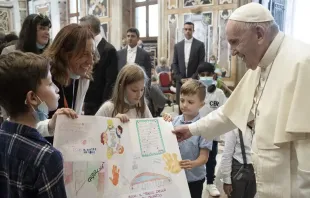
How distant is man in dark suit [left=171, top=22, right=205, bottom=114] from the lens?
6.59m

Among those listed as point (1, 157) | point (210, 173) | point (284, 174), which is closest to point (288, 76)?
point (284, 174)

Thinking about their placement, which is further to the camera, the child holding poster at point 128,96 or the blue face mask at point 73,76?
the child holding poster at point 128,96

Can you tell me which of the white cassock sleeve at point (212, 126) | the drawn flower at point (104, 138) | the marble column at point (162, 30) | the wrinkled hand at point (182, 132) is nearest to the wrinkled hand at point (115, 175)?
the drawn flower at point (104, 138)

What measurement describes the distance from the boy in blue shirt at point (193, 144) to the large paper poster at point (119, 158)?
43 centimetres

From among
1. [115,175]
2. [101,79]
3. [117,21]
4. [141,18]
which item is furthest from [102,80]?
[141,18]

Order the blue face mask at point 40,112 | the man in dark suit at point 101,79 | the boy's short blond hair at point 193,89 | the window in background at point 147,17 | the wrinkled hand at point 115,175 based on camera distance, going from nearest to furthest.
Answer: the blue face mask at point 40,112, the wrinkled hand at point 115,175, the boy's short blond hair at point 193,89, the man in dark suit at point 101,79, the window in background at point 147,17

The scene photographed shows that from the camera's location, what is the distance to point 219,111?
2441 millimetres

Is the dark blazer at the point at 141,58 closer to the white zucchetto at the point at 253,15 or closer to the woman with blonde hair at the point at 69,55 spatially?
the woman with blonde hair at the point at 69,55

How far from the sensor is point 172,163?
7.08 feet

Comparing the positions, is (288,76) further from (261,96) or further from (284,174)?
(284,174)

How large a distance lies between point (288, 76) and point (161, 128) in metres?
0.86

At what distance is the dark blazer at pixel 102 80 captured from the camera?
13.2 ft

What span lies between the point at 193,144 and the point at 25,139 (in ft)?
5.09

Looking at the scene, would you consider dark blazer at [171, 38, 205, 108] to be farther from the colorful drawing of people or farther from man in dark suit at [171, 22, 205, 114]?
the colorful drawing of people
